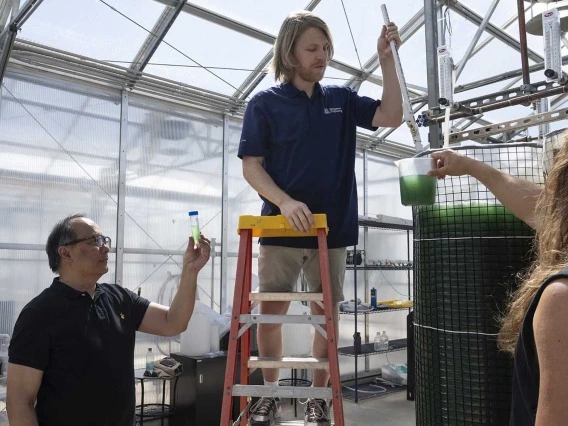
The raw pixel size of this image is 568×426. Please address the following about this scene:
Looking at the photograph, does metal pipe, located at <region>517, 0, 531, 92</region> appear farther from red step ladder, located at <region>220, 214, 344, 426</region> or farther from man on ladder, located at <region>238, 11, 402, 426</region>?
red step ladder, located at <region>220, 214, 344, 426</region>

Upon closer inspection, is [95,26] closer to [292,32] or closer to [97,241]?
[97,241]

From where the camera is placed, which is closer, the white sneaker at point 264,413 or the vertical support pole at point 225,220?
the white sneaker at point 264,413

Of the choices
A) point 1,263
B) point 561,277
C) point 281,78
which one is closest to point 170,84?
point 1,263

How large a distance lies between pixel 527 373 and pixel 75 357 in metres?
1.56

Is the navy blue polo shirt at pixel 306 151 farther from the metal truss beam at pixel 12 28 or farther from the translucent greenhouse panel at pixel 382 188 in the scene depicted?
the translucent greenhouse panel at pixel 382 188

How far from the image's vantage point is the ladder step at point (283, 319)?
1674 mm

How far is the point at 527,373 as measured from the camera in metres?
0.68

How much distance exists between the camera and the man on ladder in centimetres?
186

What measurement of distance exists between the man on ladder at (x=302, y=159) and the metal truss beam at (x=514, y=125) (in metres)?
0.38

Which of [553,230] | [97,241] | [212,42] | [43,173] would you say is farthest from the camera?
[212,42]

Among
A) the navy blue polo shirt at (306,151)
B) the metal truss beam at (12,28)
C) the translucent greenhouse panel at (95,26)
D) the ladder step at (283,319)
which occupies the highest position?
the translucent greenhouse panel at (95,26)

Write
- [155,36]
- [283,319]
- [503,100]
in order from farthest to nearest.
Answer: [155,36]
[503,100]
[283,319]

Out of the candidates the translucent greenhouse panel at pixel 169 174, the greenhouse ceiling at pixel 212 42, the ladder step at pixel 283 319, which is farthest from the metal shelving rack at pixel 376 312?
the ladder step at pixel 283 319

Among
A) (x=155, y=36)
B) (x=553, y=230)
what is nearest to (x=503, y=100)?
(x=553, y=230)
